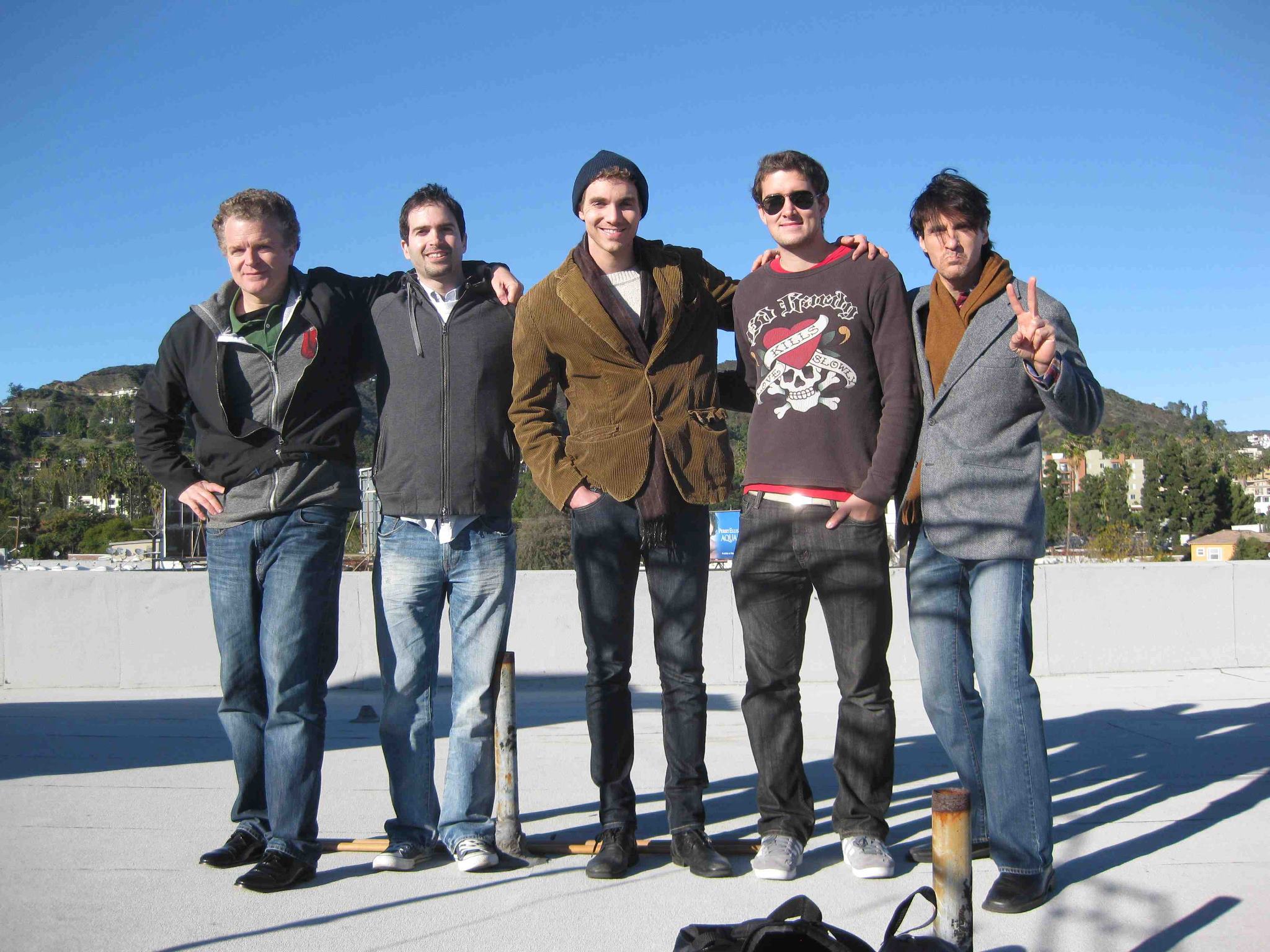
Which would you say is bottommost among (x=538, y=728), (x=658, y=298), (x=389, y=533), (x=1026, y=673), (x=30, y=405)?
(x=538, y=728)

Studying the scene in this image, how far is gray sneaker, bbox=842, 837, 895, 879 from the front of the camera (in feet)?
11.0

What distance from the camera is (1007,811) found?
10.5ft

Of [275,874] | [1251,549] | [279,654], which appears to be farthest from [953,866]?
[1251,549]

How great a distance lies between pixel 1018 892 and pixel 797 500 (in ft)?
4.34

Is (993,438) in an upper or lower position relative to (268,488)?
upper

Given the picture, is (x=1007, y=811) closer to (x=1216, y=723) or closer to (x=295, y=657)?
(x=295, y=657)

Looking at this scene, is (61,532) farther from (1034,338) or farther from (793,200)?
(1034,338)

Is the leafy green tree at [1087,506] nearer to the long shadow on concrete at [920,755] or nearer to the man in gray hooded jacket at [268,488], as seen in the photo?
the long shadow on concrete at [920,755]

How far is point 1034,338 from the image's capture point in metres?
3.07

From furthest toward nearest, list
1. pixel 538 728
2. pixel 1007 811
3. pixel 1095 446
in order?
pixel 1095 446 < pixel 538 728 < pixel 1007 811

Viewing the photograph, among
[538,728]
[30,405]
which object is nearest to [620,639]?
[538,728]

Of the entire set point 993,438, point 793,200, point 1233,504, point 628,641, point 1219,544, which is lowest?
point 1219,544

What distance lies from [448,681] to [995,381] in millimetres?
6173

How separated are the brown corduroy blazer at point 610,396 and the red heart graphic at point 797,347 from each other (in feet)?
0.84
